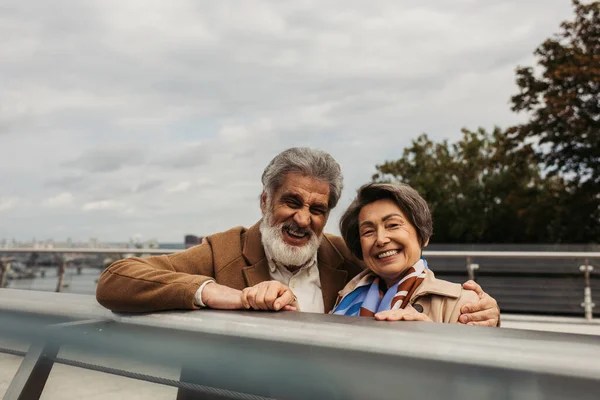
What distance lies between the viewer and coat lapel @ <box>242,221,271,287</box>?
9.13 ft

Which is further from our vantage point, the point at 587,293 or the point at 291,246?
the point at 587,293

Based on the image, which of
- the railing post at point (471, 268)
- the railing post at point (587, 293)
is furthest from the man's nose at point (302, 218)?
the railing post at point (587, 293)

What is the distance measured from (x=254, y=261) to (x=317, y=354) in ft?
6.36

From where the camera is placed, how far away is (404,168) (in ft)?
112

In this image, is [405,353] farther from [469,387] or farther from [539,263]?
[539,263]

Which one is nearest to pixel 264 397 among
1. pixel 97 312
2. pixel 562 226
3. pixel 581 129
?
pixel 97 312

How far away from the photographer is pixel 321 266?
115 inches

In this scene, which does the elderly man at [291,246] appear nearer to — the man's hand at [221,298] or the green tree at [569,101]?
the man's hand at [221,298]

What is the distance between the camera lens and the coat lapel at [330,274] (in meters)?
2.85

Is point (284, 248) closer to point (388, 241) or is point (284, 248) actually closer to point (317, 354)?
point (388, 241)

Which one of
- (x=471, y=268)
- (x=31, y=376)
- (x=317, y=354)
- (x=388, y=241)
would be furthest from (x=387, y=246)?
(x=471, y=268)

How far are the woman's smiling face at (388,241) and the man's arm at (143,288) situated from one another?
0.80 m

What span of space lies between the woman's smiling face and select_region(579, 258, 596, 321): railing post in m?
5.94

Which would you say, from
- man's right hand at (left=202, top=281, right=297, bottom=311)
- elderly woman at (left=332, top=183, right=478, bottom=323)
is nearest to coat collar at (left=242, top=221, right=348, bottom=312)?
elderly woman at (left=332, top=183, right=478, bottom=323)
